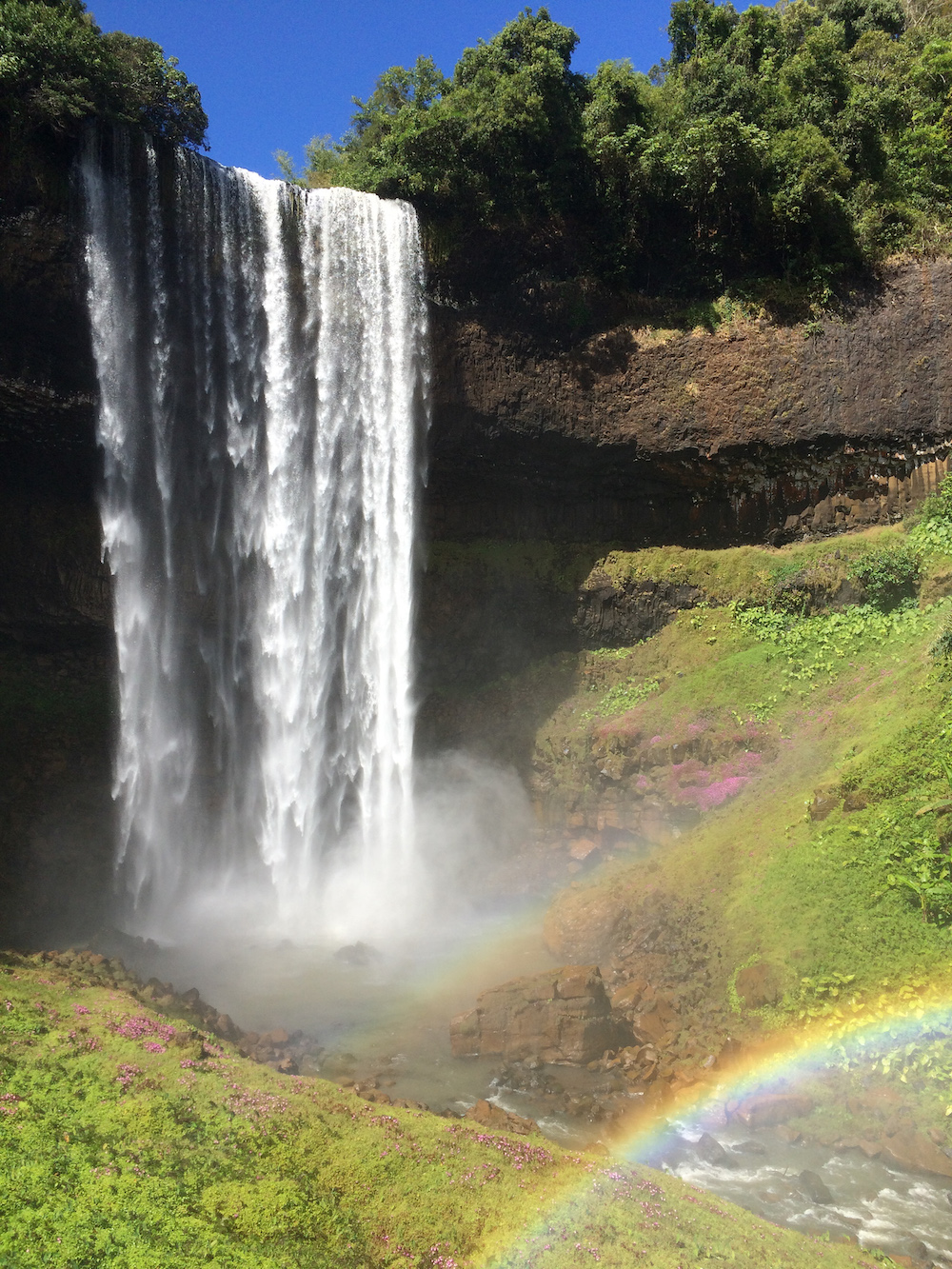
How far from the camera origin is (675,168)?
20750 mm

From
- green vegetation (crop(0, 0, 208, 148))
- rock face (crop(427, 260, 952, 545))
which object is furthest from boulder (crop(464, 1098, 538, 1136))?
green vegetation (crop(0, 0, 208, 148))

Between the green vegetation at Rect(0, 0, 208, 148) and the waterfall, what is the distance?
1.48 meters

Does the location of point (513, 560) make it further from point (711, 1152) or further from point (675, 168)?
point (711, 1152)

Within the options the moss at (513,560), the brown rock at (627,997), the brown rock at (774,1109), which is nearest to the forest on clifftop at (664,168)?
the moss at (513,560)

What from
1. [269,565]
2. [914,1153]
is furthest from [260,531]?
[914,1153]

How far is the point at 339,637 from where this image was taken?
20.2 m

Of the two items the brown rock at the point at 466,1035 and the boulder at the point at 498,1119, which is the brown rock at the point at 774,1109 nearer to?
the boulder at the point at 498,1119

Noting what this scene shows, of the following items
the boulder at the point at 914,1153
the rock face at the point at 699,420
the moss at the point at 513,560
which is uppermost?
the rock face at the point at 699,420

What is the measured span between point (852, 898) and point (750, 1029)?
2.32 meters

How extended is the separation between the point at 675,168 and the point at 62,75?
1382 cm

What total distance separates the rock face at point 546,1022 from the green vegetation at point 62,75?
60.8 ft

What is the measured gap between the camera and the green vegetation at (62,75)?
16703mm

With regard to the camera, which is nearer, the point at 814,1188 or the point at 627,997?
the point at 814,1188

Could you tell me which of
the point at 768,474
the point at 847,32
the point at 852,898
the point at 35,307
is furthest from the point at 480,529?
the point at 847,32
